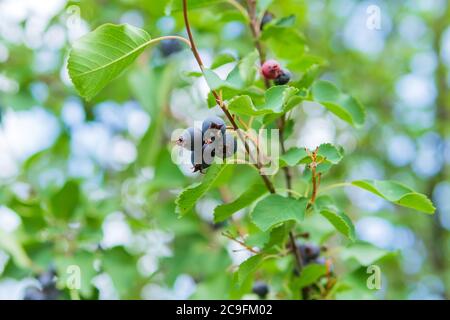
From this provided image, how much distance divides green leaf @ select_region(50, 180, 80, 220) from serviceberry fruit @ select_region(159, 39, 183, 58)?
806 mm

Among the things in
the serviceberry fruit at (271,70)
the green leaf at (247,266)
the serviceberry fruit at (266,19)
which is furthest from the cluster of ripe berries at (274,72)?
the green leaf at (247,266)

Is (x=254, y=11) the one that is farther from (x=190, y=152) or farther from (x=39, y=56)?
(x=39, y=56)

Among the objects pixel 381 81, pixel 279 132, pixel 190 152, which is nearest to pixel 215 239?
pixel 279 132

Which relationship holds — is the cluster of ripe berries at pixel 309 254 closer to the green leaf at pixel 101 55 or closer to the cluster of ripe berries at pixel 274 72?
the cluster of ripe berries at pixel 274 72

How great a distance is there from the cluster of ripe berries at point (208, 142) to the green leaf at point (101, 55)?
6.7 inches

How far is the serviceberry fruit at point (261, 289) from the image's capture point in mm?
1410

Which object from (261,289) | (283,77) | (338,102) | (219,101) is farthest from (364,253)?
(219,101)

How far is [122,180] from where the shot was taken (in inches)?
104

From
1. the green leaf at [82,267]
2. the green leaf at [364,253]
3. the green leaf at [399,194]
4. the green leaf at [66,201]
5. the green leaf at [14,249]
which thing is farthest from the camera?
the green leaf at [66,201]

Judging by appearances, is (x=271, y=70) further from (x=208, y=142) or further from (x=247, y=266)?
(x=247, y=266)

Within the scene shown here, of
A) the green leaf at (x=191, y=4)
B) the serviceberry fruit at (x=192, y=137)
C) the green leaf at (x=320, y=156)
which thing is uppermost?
the green leaf at (x=191, y=4)

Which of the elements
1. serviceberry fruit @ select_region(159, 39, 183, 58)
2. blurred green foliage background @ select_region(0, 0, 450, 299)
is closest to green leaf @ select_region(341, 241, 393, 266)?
blurred green foliage background @ select_region(0, 0, 450, 299)

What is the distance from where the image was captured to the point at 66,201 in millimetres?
1864

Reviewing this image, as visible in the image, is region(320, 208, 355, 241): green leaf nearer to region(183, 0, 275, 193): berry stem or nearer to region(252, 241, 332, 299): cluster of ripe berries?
region(183, 0, 275, 193): berry stem
